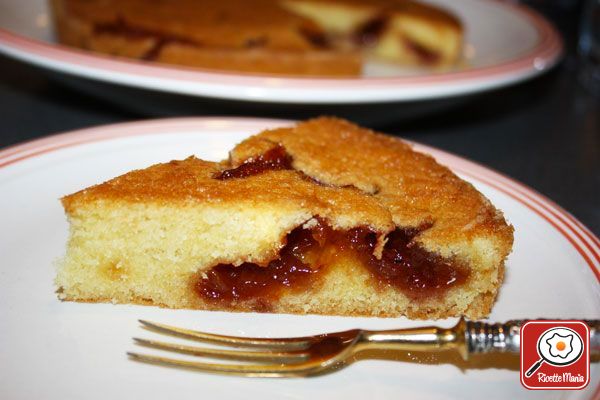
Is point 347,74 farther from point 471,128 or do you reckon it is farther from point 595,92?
point 595,92

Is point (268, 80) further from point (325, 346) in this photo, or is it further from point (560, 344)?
point (560, 344)

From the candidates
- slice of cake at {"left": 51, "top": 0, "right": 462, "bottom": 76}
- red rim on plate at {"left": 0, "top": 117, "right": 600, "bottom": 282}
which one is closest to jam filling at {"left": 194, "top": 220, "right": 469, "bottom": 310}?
red rim on plate at {"left": 0, "top": 117, "right": 600, "bottom": 282}

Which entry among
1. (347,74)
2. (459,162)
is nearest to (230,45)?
(347,74)

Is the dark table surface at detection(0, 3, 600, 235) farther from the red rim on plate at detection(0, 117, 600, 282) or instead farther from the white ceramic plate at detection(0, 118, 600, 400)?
the white ceramic plate at detection(0, 118, 600, 400)

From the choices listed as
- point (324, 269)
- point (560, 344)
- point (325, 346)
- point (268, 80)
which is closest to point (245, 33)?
point (268, 80)

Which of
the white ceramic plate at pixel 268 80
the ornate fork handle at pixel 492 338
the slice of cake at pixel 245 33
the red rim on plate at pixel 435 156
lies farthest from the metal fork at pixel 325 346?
the slice of cake at pixel 245 33

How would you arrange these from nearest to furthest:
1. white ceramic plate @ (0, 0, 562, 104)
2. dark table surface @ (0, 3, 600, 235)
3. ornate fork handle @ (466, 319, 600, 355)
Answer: ornate fork handle @ (466, 319, 600, 355), white ceramic plate @ (0, 0, 562, 104), dark table surface @ (0, 3, 600, 235)

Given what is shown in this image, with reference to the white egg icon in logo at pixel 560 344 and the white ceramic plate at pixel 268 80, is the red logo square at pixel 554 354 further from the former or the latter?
the white ceramic plate at pixel 268 80
